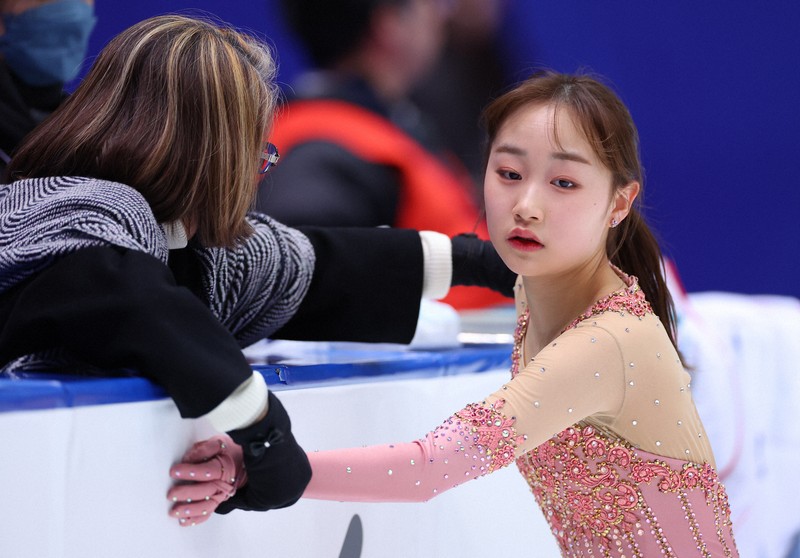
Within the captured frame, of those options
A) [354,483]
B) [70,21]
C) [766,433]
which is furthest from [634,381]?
[766,433]

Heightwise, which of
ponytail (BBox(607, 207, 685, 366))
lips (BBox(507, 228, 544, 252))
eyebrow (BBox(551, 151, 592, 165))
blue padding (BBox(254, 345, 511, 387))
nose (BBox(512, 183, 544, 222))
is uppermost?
eyebrow (BBox(551, 151, 592, 165))

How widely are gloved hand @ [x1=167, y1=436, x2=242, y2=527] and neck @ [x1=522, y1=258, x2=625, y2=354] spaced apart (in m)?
0.39

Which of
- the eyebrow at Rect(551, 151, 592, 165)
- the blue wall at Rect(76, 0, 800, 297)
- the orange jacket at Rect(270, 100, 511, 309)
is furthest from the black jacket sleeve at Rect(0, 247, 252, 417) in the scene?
the blue wall at Rect(76, 0, 800, 297)

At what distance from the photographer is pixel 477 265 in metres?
1.34

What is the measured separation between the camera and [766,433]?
193cm

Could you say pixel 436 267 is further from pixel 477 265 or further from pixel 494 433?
pixel 494 433

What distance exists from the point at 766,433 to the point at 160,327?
5.11 ft

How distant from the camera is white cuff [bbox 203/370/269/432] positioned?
28.6 inches

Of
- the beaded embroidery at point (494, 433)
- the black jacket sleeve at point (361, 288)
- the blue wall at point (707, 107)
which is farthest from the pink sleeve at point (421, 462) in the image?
the blue wall at point (707, 107)

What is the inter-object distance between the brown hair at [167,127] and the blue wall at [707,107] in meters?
2.32

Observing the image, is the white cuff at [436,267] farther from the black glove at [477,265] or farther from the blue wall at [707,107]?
the blue wall at [707,107]

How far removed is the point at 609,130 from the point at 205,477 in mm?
513

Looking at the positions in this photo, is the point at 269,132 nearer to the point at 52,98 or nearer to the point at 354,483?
the point at 354,483

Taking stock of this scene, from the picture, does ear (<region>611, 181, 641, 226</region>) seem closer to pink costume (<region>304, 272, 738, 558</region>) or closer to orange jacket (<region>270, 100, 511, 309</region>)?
pink costume (<region>304, 272, 738, 558</region>)
